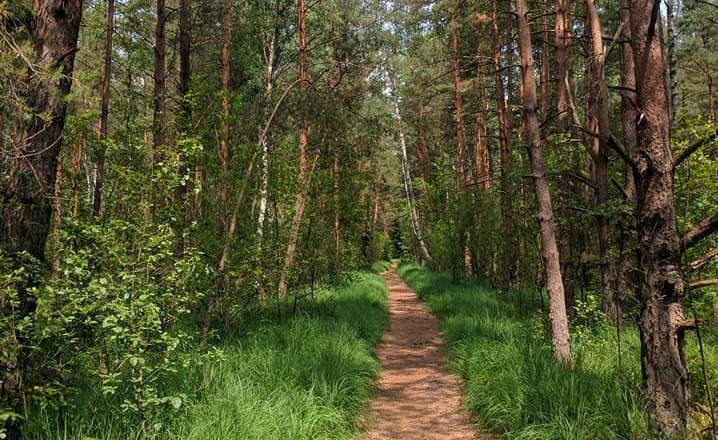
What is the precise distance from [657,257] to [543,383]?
1.70 m

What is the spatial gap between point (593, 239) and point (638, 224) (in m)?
6.52

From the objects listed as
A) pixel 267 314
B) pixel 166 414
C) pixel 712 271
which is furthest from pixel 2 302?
pixel 712 271

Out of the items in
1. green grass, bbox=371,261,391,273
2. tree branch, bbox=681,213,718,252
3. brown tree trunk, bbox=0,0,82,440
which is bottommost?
green grass, bbox=371,261,391,273

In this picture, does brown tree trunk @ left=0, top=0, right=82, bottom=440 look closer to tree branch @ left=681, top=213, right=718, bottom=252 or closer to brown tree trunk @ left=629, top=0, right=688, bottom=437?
brown tree trunk @ left=629, top=0, right=688, bottom=437

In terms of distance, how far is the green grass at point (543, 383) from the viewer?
12.1 ft

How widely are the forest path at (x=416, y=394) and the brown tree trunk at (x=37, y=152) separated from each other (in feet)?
11.1

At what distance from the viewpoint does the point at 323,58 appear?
59.3 ft

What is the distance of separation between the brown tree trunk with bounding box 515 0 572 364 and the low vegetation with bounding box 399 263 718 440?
0.74ft

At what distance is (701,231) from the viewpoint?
3281mm

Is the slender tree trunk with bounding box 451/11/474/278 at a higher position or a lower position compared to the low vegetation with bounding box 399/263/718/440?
higher

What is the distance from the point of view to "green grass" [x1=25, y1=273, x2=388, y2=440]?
334 cm

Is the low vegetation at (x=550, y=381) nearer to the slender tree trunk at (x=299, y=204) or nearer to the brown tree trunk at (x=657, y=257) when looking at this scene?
the brown tree trunk at (x=657, y=257)

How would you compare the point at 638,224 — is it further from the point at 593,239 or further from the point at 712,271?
the point at 593,239

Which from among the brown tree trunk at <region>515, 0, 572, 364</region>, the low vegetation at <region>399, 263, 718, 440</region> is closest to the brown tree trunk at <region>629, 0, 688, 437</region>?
the low vegetation at <region>399, 263, 718, 440</region>
